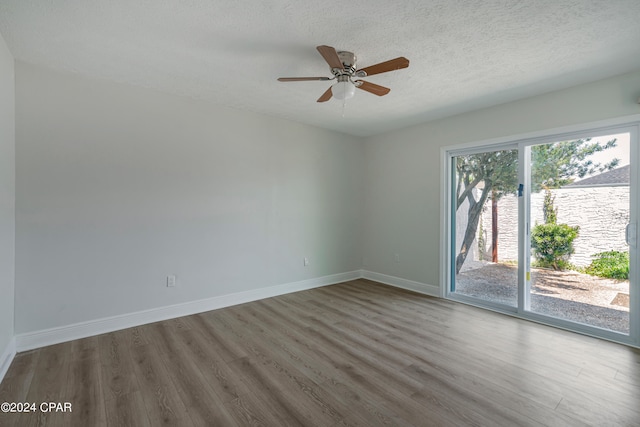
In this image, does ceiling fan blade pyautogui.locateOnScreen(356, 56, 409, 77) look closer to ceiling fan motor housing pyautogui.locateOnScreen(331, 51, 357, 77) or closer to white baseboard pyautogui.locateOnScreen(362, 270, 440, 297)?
ceiling fan motor housing pyautogui.locateOnScreen(331, 51, 357, 77)

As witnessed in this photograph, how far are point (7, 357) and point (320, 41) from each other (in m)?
3.48

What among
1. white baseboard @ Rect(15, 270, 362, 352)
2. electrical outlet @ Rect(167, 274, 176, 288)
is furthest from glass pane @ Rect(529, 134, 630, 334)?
electrical outlet @ Rect(167, 274, 176, 288)

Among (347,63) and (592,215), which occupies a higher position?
(347,63)

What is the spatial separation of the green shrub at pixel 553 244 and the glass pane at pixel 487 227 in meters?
0.22

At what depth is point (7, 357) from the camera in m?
2.26

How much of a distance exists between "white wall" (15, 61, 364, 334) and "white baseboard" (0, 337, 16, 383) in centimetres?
16

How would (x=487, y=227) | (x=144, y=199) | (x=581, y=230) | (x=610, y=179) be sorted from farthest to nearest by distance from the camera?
1. (x=487, y=227)
2. (x=144, y=199)
3. (x=581, y=230)
4. (x=610, y=179)

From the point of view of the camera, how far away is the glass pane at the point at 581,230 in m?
2.79

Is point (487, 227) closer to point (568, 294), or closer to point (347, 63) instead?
point (568, 294)

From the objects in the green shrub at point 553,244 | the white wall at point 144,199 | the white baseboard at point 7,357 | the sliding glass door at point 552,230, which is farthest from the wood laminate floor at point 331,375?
the green shrub at point 553,244

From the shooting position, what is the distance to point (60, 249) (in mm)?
2693

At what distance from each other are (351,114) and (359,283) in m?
2.70

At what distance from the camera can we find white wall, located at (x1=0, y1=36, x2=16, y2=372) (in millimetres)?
2191

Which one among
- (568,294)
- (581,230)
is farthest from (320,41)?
(568,294)
